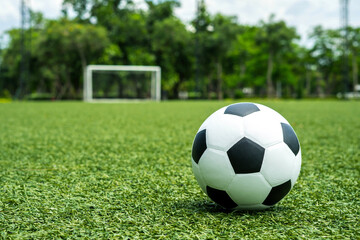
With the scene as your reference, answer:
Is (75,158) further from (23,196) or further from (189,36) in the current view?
(189,36)

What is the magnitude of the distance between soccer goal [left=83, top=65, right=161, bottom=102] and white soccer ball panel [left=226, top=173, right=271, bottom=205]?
24057 millimetres

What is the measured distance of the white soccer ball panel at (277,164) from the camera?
6.51 ft

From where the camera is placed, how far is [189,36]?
34.4 metres

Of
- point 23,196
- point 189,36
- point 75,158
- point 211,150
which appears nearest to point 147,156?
point 75,158

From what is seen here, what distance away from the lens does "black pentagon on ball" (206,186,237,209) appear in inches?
80.0

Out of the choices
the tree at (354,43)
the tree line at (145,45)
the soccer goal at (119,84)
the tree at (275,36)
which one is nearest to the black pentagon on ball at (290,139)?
the soccer goal at (119,84)

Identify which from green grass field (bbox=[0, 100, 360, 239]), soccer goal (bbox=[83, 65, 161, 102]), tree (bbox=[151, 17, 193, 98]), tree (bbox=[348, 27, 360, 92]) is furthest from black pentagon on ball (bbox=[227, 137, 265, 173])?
tree (bbox=[348, 27, 360, 92])

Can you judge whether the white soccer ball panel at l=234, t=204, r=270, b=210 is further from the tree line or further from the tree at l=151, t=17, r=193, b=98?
the tree at l=151, t=17, r=193, b=98

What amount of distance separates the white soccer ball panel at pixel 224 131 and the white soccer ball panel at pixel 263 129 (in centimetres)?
4

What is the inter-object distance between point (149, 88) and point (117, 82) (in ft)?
8.63

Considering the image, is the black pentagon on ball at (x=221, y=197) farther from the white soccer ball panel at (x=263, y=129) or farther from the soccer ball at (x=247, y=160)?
the white soccer ball panel at (x=263, y=129)

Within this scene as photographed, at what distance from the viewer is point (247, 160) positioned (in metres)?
1.98

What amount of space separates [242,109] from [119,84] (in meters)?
24.4

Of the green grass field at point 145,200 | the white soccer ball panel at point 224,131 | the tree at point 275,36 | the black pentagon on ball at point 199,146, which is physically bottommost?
the green grass field at point 145,200
